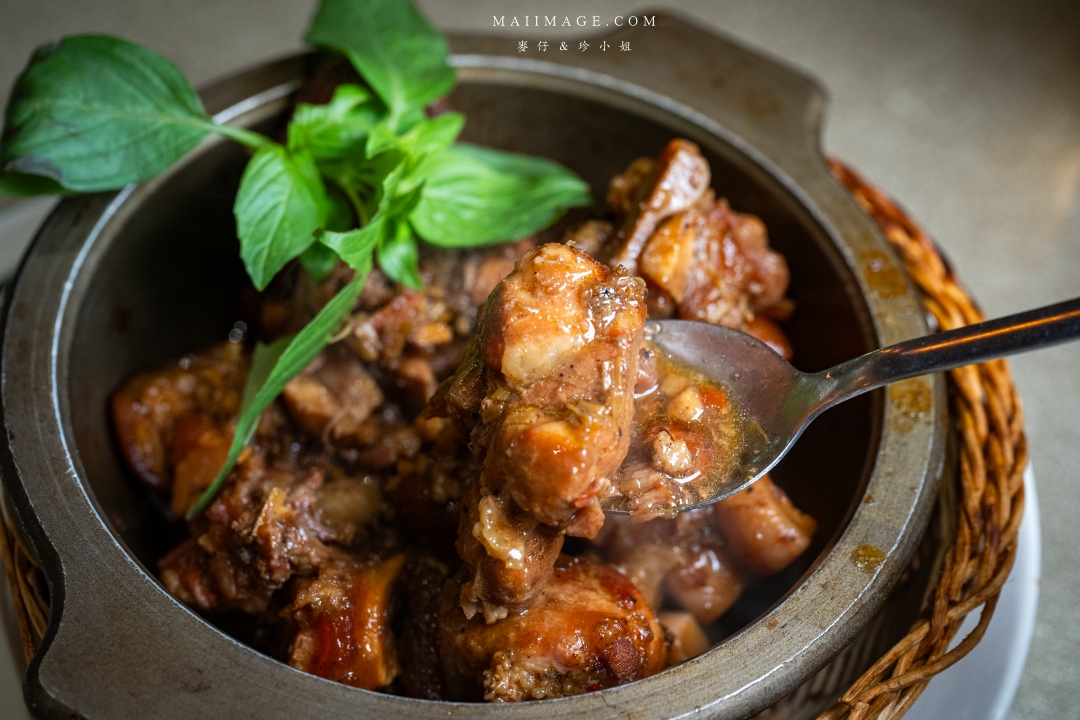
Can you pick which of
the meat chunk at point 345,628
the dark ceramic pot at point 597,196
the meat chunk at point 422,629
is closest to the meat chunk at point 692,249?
the dark ceramic pot at point 597,196

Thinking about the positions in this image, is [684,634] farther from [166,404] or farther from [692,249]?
[166,404]

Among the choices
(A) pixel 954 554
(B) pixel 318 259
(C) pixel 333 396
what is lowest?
(C) pixel 333 396

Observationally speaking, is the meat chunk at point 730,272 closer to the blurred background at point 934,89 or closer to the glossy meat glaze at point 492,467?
the glossy meat glaze at point 492,467

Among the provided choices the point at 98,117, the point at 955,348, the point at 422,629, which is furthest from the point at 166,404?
the point at 955,348

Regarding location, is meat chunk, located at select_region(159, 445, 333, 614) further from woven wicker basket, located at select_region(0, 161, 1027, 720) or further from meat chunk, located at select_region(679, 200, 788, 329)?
meat chunk, located at select_region(679, 200, 788, 329)

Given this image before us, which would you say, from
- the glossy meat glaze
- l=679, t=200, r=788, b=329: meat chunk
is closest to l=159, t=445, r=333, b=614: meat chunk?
the glossy meat glaze

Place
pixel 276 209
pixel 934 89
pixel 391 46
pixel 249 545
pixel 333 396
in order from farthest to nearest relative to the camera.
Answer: pixel 934 89
pixel 391 46
pixel 333 396
pixel 276 209
pixel 249 545
